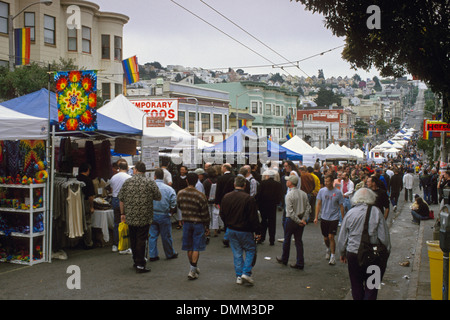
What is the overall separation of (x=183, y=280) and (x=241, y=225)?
1449 mm

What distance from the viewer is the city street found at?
22.6 feet

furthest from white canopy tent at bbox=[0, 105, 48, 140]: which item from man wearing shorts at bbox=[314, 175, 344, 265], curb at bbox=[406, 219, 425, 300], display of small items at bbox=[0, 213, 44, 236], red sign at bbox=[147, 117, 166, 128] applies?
curb at bbox=[406, 219, 425, 300]

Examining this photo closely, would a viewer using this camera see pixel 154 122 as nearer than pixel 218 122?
Yes

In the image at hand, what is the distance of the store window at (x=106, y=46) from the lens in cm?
3166

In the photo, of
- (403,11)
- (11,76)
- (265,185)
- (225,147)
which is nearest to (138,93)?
(11,76)

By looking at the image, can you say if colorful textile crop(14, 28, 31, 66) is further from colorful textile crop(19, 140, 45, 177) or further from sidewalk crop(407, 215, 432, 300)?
sidewalk crop(407, 215, 432, 300)

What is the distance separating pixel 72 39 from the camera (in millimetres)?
29250

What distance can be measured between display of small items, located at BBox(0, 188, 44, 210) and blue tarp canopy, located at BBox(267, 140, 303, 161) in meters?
12.6

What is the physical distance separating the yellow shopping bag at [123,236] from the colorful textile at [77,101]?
1.97 meters

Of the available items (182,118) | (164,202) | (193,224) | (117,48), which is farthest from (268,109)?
(193,224)

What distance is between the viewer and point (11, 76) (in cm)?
2042

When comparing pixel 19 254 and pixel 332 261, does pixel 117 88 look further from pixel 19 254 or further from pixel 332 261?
pixel 332 261

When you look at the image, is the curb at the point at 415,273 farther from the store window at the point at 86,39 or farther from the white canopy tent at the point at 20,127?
the store window at the point at 86,39
